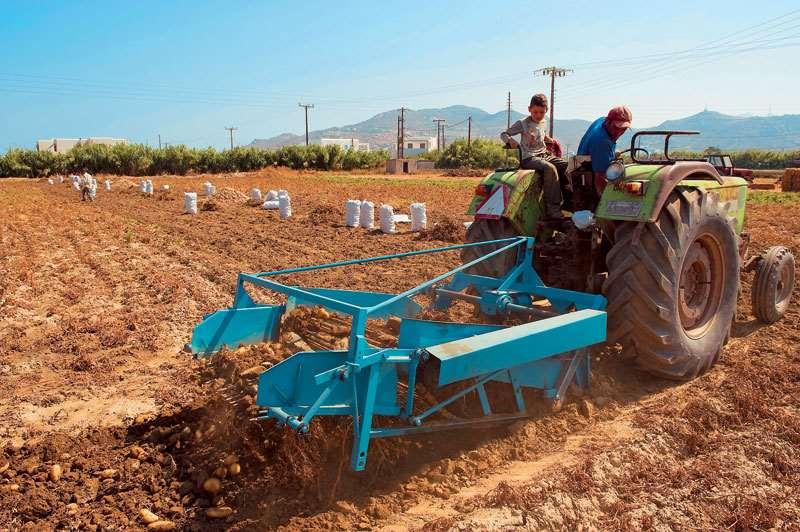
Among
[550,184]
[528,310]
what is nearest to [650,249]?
[528,310]

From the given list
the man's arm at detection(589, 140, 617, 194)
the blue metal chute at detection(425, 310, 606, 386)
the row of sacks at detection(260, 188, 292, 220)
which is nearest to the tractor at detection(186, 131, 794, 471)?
the blue metal chute at detection(425, 310, 606, 386)

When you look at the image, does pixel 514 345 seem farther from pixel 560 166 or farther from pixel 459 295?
pixel 560 166

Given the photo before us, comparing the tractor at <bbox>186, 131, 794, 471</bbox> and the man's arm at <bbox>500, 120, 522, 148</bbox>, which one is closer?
the tractor at <bbox>186, 131, 794, 471</bbox>

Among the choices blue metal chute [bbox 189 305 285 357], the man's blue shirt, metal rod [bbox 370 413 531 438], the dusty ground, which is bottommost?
the dusty ground

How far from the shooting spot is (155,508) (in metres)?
3.07

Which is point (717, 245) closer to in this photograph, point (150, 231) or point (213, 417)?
point (213, 417)

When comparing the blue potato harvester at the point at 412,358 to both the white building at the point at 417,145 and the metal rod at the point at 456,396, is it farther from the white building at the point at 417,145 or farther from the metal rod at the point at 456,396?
the white building at the point at 417,145

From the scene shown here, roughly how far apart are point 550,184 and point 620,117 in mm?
712

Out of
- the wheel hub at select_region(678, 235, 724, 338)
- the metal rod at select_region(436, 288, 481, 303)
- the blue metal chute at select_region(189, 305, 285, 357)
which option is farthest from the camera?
the wheel hub at select_region(678, 235, 724, 338)

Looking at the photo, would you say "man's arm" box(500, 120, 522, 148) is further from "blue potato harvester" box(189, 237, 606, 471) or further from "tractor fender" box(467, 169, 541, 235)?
Result: "blue potato harvester" box(189, 237, 606, 471)

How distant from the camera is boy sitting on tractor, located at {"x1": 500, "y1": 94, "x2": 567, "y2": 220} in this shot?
5.05 m

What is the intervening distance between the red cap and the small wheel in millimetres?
2025

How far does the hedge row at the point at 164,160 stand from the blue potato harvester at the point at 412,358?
45815 mm

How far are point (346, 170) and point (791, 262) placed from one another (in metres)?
48.5
